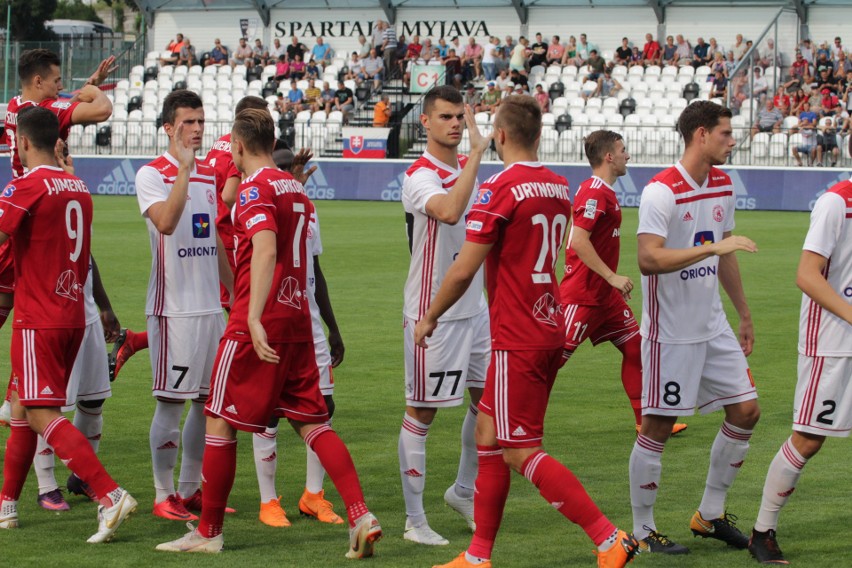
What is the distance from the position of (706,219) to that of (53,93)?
3799 millimetres

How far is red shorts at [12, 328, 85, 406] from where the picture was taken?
609 centimetres

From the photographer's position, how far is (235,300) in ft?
19.4

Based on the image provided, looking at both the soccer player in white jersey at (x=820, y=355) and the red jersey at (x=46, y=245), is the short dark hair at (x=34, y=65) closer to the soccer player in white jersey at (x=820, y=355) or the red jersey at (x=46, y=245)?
the red jersey at (x=46, y=245)

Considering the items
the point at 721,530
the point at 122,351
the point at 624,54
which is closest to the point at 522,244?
the point at 721,530

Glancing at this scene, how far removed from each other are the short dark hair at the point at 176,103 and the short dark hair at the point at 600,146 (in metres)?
2.77

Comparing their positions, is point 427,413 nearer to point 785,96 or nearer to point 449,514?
point 449,514

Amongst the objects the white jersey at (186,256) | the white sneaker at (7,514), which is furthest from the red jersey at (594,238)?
the white sneaker at (7,514)

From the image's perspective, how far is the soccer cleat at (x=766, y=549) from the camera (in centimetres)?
588

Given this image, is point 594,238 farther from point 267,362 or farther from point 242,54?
point 242,54

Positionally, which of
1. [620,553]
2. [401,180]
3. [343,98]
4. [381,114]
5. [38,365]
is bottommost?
[620,553]

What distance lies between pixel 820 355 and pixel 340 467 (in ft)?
7.46

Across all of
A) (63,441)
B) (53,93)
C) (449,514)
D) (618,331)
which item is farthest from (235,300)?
(618,331)

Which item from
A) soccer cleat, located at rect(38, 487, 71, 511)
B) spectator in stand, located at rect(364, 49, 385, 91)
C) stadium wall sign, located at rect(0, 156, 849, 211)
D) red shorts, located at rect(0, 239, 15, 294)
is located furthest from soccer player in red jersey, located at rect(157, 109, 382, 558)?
spectator in stand, located at rect(364, 49, 385, 91)

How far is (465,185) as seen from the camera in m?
5.91
